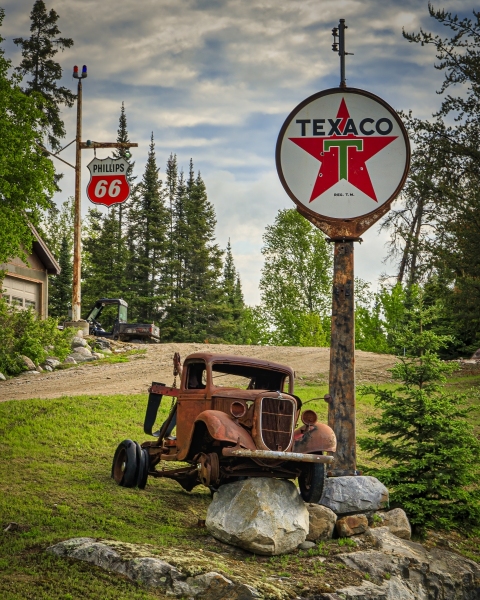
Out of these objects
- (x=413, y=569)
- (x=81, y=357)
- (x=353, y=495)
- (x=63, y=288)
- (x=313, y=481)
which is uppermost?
(x=63, y=288)

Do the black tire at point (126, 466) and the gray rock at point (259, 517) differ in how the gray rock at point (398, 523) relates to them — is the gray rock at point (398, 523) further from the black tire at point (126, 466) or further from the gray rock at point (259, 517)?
the black tire at point (126, 466)

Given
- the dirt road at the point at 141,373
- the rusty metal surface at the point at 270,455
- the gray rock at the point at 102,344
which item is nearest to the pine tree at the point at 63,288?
the gray rock at the point at 102,344

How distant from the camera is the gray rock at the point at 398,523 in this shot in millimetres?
9625

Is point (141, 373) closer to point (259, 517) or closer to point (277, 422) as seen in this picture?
point (277, 422)

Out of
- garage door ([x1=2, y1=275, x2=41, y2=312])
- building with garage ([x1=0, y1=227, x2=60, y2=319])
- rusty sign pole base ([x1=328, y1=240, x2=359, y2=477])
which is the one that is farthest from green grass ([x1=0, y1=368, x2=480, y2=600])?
building with garage ([x1=0, y1=227, x2=60, y2=319])

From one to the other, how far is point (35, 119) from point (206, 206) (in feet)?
117

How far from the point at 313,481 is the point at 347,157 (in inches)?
177

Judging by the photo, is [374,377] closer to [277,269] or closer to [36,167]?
[36,167]

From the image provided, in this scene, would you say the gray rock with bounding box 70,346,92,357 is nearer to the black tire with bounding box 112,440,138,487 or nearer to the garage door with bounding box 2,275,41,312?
the garage door with bounding box 2,275,41,312

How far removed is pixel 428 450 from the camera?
10500 millimetres

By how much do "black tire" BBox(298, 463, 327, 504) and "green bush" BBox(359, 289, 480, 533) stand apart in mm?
1887

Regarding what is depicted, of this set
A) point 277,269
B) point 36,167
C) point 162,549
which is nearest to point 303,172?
point 162,549

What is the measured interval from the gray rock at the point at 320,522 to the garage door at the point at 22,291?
26986 mm

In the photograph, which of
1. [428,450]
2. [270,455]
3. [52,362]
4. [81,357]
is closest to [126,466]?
[270,455]
